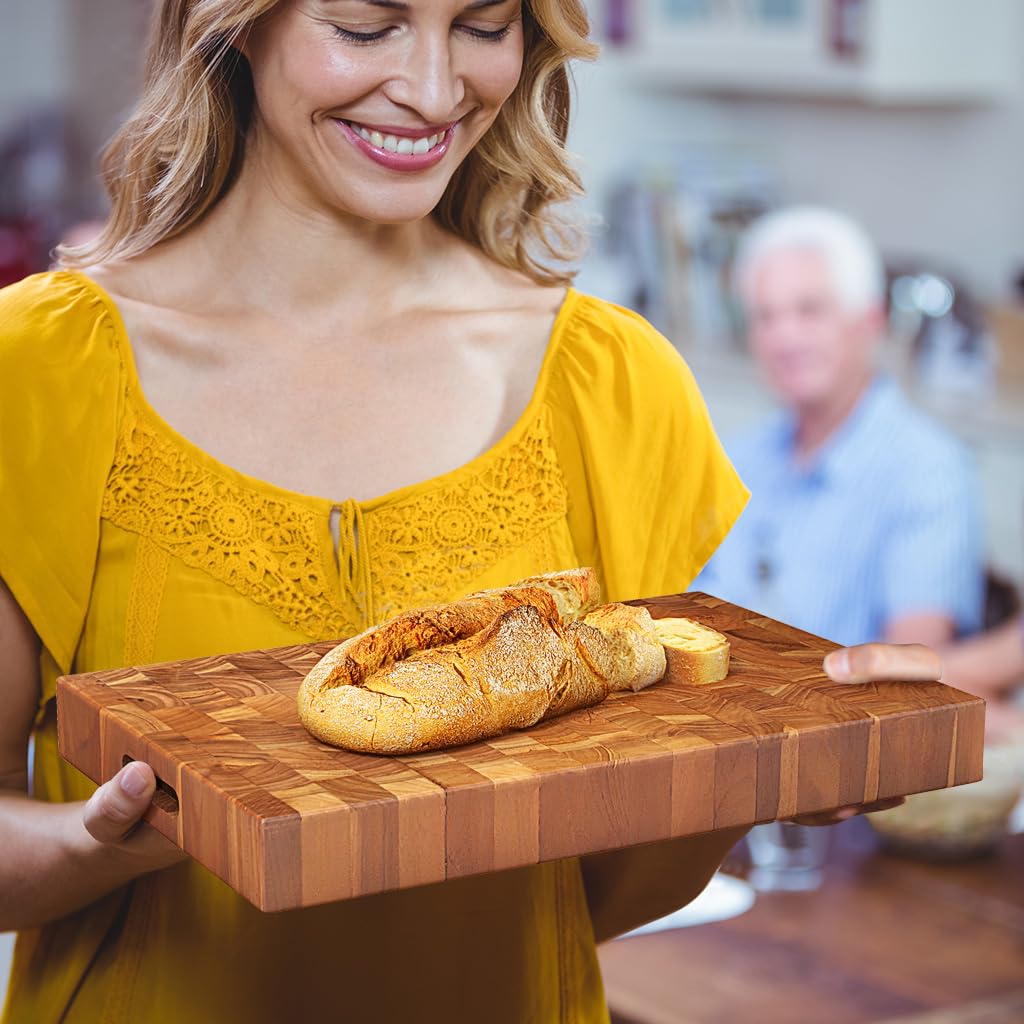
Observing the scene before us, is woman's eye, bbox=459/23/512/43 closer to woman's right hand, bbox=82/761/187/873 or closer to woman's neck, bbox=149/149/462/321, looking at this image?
woman's neck, bbox=149/149/462/321

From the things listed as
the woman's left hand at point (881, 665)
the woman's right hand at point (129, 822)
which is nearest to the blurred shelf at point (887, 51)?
the woman's left hand at point (881, 665)

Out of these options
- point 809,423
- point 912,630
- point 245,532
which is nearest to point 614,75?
point 809,423

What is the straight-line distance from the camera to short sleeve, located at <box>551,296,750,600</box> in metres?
1.27

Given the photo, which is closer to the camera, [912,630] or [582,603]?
[582,603]

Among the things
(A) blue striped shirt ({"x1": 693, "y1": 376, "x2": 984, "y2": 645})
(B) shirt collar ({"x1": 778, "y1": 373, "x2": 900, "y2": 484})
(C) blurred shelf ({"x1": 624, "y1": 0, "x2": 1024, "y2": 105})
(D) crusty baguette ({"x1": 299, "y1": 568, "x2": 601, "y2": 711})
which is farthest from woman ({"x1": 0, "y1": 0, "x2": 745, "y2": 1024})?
(C) blurred shelf ({"x1": 624, "y1": 0, "x2": 1024, "y2": 105})

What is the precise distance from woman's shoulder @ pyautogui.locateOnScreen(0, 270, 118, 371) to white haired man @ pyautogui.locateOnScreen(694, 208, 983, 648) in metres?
1.78

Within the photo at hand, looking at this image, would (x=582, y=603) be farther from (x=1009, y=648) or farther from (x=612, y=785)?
(x=1009, y=648)

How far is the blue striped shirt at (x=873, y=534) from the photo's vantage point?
314 centimetres

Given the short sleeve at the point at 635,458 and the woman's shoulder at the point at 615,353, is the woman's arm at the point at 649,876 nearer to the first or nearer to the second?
the short sleeve at the point at 635,458

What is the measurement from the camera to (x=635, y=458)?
1281mm

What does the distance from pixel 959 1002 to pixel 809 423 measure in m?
1.92

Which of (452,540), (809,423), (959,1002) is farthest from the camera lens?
(809,423)

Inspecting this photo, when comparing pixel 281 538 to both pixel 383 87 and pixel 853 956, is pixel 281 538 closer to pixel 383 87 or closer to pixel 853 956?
pixel 383 87

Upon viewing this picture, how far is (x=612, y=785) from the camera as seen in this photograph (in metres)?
0.91
